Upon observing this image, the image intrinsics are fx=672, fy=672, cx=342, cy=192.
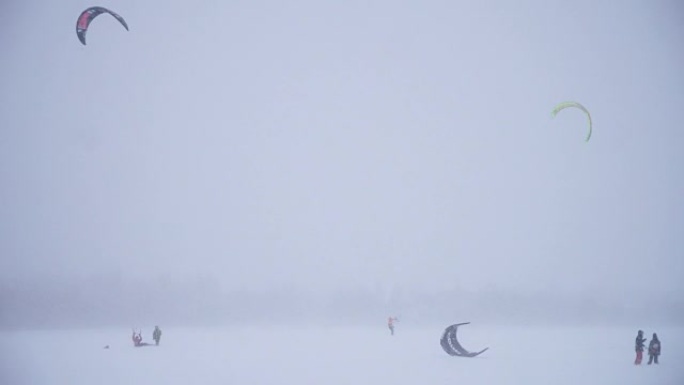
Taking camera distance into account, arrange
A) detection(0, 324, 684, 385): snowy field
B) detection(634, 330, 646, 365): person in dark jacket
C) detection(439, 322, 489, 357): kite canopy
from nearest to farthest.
→ detection(0, 324, 684, 385): snowy field, detection(634, 330, 646, 365): person in dark jacket, detection(439, 322, 489, 357): kite canopy

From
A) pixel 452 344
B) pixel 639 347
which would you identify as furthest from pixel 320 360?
pixel 639 347

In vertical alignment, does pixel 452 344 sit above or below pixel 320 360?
above

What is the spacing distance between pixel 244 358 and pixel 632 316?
15.8 meters

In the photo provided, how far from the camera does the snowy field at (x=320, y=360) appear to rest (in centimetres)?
1248

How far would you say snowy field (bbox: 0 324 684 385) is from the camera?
40.9 feet

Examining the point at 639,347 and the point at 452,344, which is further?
the point at 452,344

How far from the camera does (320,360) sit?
1417cm

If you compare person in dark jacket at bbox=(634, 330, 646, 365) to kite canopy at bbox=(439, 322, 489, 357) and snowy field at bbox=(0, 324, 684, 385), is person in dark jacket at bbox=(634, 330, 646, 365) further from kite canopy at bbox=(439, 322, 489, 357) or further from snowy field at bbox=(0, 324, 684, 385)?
kite canopy at bbox=(439, 322, 489, 357)

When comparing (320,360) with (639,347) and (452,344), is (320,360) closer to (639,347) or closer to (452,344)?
(452,344)

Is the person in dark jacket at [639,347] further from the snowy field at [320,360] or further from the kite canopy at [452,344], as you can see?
the kite canopy at [452,344]

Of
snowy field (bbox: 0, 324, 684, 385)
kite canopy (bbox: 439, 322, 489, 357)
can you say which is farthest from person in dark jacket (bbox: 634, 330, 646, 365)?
kite canopy (bbox: 439, 322, 489, 357)

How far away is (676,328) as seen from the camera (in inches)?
859

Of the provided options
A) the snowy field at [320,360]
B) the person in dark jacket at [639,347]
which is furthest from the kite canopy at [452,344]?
the person in dark jacket at [639,347]

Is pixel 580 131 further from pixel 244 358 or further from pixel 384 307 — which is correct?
pixel 244 358
